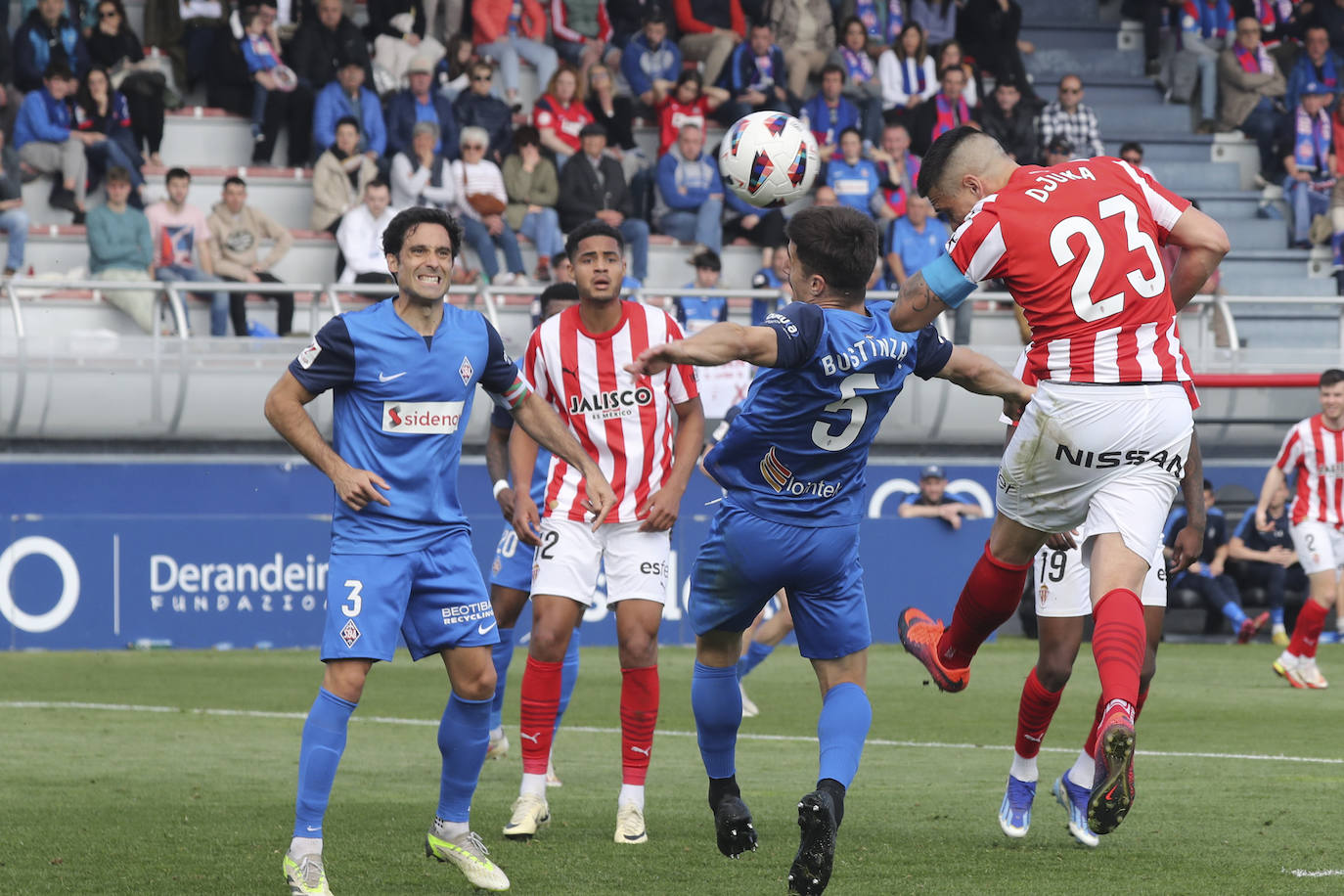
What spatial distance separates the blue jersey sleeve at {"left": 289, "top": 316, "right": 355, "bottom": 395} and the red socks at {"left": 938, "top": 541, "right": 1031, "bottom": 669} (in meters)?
2.25

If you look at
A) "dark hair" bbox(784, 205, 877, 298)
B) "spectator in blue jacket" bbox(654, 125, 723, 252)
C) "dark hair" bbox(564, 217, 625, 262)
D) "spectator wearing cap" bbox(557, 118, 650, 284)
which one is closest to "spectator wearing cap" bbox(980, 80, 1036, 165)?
"spectator in blue jacket" bbox(654, 125, 723, 252)

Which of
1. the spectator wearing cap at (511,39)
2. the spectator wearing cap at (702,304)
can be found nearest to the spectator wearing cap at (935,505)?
the spectator wearing cap at (702,304)

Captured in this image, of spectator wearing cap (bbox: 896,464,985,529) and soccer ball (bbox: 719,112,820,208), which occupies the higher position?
soccer ball (bbox: 719,112,820,208)

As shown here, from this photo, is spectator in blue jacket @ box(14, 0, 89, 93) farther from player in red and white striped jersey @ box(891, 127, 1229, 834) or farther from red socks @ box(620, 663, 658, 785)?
player in red and white striped jersey @ box(891, 127, 1229, 834)

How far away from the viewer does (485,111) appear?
62.2ft

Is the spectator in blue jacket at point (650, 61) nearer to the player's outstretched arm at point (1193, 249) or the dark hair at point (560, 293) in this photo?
the dark hair at point (560, 293)

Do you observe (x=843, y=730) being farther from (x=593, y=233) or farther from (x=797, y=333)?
(x=593, y=233)

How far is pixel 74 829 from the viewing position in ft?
22.4

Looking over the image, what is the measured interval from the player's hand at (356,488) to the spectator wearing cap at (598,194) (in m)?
12.7

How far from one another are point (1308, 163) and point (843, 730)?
18.3m

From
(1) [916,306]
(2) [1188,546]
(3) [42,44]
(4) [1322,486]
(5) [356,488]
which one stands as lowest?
(4) [1322,486]

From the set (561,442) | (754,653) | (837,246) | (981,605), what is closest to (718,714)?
(981,605)

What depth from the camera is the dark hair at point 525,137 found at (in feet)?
60.7

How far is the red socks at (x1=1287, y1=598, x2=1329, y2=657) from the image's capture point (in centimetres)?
1320
